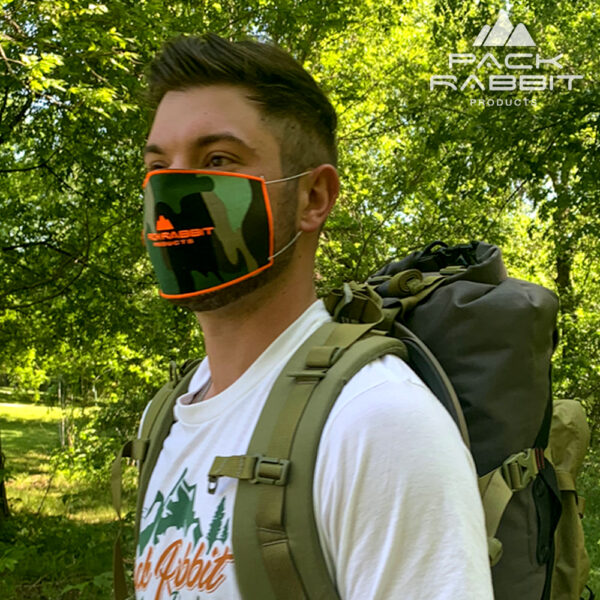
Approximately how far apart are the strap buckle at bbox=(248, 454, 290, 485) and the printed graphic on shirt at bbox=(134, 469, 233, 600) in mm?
130

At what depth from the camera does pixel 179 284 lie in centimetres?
157

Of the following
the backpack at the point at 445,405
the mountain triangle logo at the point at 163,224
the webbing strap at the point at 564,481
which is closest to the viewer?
the backpack at the point at 445,405

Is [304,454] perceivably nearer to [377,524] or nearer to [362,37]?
[377,524]

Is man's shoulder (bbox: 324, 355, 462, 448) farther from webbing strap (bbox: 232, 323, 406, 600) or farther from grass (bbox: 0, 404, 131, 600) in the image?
grass (bbox: 0, 404, 131, 600)

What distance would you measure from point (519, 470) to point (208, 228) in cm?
86

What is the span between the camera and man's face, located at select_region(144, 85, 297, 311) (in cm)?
142

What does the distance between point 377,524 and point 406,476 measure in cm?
8

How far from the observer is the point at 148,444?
5.33 ft

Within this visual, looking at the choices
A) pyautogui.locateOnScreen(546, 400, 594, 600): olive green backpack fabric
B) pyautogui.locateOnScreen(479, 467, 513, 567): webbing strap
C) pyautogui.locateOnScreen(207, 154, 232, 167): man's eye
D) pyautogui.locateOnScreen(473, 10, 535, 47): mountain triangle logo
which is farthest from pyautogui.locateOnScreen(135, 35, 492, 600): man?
pyautogui.locateOnScreen(473, 10, 535, 47): mountain triangle logo

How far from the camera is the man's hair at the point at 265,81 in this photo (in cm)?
145

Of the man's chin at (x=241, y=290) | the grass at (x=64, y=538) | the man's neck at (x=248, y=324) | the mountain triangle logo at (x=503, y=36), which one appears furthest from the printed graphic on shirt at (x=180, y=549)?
the mountain triangle logo at (x=503, y=36)

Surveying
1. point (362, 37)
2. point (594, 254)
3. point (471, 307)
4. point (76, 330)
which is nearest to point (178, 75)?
point (471, 307)

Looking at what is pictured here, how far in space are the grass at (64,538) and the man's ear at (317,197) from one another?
3433mm

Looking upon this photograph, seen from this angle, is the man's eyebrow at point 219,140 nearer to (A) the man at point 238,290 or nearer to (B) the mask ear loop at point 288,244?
(A) the man at point 238,290
